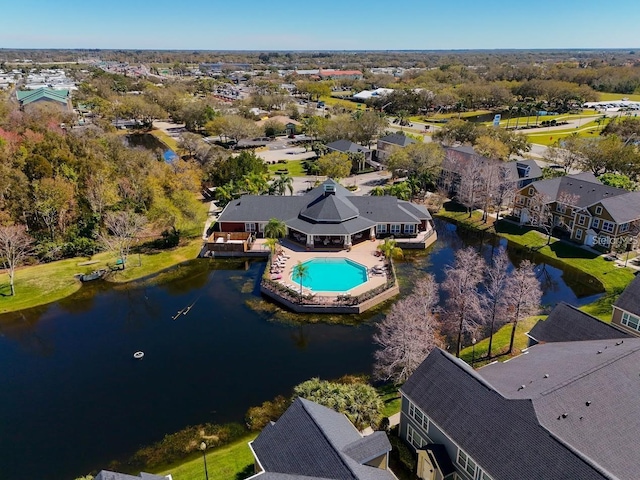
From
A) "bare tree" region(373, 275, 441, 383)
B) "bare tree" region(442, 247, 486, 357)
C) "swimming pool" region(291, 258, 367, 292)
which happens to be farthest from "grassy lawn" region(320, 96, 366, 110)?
"bare tree" region(373, 275, 441, 383)

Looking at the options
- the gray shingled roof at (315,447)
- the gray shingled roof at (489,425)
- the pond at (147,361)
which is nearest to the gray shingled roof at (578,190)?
the pond at (147,361)

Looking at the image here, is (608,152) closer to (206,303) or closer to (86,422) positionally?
(206,303)

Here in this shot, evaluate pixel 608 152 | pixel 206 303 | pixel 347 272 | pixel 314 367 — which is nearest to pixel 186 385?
pixel 314 367

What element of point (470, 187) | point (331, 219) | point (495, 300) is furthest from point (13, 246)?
point (470, 187)

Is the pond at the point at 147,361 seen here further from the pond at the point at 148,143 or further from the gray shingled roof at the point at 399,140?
the pond at the point at 148,143

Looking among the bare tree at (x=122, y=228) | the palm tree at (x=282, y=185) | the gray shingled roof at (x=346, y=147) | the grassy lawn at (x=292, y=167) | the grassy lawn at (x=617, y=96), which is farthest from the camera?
the grassy lawn at (x=617, y=96)

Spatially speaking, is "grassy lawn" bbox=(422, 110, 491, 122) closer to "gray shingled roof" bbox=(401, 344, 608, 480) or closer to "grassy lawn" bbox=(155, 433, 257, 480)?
"gray shingled roof" bbox=(401, 344, 608, 480)
